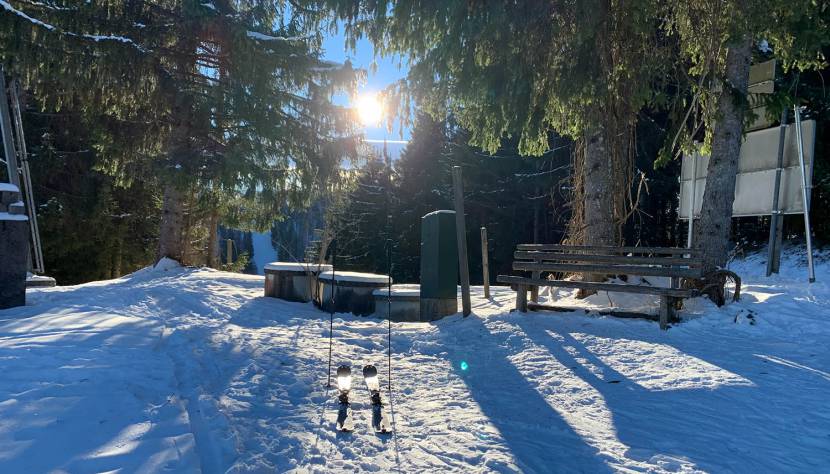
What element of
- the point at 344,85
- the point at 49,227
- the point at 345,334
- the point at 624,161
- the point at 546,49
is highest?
the point at 344,85

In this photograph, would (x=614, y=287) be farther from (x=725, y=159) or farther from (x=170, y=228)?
(x=170, y=228)

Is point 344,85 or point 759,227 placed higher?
point 344,85

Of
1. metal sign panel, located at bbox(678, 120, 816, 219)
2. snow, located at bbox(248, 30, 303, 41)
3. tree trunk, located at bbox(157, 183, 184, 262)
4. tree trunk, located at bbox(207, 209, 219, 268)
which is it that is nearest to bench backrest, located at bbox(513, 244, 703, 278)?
metal sign panel, located at bbox(678, 120, 816, 219)

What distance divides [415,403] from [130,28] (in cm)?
1248

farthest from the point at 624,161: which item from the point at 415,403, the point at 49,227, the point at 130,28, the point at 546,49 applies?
the point at 49,227

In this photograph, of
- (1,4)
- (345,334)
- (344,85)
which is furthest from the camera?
(344,85)

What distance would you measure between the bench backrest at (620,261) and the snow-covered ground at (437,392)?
73 centimetres

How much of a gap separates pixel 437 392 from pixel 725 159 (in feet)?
20.2

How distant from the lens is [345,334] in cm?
760

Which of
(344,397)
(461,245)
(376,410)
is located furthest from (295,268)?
(376,410)

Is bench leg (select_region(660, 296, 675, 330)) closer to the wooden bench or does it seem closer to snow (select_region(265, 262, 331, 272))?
the wooden bench

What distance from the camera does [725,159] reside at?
7.88m

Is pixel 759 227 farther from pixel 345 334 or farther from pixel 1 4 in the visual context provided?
pixel 1 4

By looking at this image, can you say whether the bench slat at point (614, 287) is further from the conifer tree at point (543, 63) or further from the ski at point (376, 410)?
the ski at point (376, 410)
